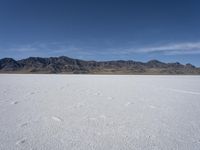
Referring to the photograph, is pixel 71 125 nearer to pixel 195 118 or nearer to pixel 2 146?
pixel 2 146

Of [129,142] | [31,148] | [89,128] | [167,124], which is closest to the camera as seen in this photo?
[31,148]

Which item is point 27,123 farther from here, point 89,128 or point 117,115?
point 117,115

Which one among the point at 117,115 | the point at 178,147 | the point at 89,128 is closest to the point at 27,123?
the point at 89,128

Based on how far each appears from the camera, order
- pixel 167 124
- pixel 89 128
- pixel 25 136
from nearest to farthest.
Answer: pixel 25 136 < pixel 89 128 < pixel 167 124

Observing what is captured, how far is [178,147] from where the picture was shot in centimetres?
179

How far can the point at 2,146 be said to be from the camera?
180 cm

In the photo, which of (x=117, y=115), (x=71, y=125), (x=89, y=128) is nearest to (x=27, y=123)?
(x=71, y=125)

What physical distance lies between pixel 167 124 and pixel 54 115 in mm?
1920

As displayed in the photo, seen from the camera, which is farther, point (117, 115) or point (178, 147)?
point (117, 115)

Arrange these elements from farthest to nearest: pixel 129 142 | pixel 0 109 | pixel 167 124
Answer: pixel 0 109 < pixel 167 124 < pixel 129 142

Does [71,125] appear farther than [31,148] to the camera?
Yes

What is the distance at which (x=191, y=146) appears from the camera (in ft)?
5.94

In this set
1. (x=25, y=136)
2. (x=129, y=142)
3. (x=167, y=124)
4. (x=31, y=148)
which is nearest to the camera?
(x=31, y=148)

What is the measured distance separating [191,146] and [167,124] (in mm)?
670
